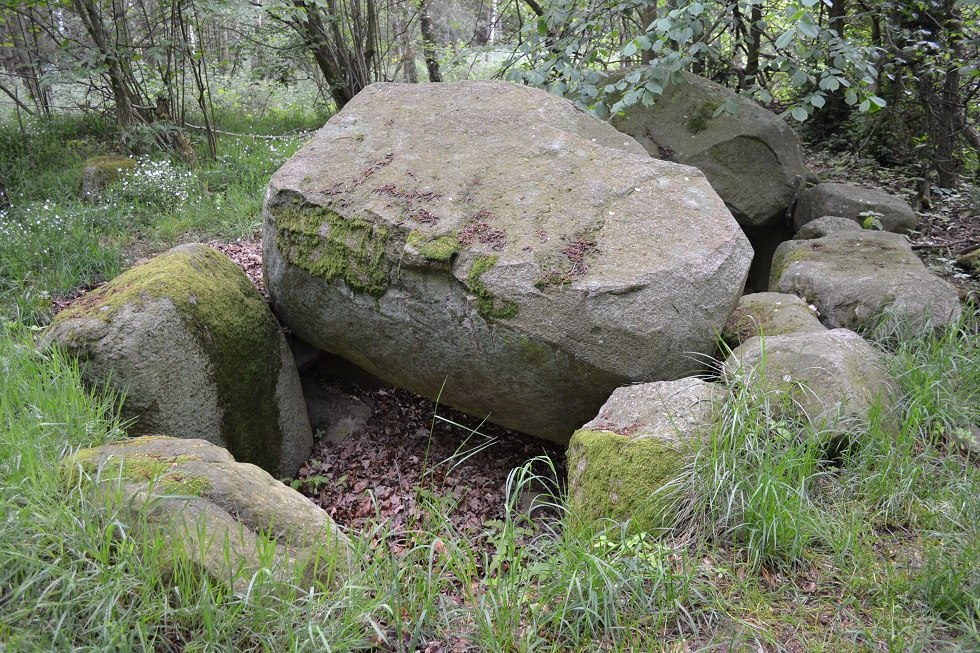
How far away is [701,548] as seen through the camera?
2.57 metres

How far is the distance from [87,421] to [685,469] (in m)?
2.54

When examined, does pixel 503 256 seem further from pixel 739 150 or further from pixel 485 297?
pixel 739 150

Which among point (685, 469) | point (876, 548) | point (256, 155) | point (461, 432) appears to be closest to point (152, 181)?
point (256, 155)

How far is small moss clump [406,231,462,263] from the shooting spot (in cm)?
356

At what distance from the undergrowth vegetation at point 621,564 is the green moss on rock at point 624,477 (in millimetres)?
74

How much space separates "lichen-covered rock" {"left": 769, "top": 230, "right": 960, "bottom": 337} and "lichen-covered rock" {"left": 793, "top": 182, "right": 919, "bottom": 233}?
1.00 m

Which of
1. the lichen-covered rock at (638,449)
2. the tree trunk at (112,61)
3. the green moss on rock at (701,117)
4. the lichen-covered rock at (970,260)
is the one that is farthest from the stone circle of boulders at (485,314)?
the tree trunk at (112,61)

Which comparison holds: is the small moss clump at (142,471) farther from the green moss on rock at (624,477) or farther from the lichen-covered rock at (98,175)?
the lichen-covered rock at (98,175)

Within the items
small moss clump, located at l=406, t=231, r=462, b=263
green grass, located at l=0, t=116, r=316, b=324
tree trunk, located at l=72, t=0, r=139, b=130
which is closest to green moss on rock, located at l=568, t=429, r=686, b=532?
small moss clump, located at l=406, t=231, r=462, b=263

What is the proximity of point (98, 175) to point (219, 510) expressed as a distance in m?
5.86

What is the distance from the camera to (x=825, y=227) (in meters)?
5.30

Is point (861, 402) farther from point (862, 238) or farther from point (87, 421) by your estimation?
point (87, 421)

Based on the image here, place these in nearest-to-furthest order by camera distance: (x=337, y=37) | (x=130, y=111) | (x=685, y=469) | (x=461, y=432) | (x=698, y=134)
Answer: (x=685, y=469), (x=461, y=432), (x=698, y=134), (x=130, y=111), (x=337, y=37)

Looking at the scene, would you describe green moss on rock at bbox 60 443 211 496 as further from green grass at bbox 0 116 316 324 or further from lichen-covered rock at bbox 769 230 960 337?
lichen-covered rock at bbox 769 230 960 337
